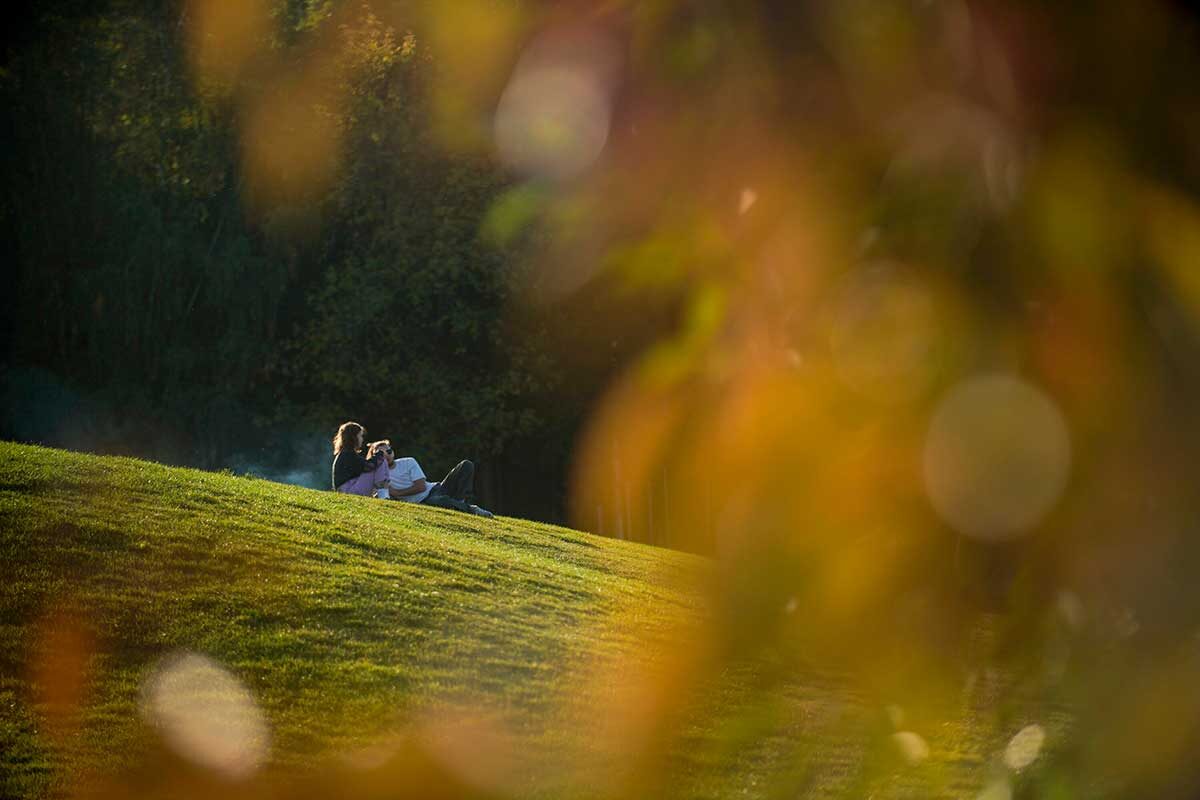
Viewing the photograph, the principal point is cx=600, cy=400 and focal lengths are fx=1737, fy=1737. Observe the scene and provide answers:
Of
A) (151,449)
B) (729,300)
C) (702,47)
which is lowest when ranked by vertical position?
(729,300)

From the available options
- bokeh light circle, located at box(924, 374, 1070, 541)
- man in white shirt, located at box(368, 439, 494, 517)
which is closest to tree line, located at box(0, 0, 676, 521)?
man in white shirt, located at box(368, 439, 494, 517)

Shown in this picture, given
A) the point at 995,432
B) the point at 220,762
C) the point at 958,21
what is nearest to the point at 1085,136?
the point at 958,21

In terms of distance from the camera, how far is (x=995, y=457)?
199 cm

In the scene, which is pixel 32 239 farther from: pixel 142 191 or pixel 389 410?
pixel 389 410

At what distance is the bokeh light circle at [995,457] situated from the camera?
1.99 m

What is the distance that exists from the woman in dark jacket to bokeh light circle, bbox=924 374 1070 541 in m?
14.1

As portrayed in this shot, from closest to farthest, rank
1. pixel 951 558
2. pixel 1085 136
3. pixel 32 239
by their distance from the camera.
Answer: pixel 1085 136 < pixel 951 558 < pixel 32 239

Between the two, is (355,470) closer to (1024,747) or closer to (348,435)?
(348,435)

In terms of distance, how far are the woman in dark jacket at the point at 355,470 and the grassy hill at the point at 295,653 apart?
3.50 metres

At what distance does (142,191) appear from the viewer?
23.9m

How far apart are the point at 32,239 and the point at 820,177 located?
2294 cm

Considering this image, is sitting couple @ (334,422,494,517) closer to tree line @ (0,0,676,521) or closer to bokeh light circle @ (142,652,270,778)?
tree line @ (0,0,676,521)

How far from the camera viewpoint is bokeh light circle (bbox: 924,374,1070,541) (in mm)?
1992

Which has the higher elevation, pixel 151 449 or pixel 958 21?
pixel 151 449
